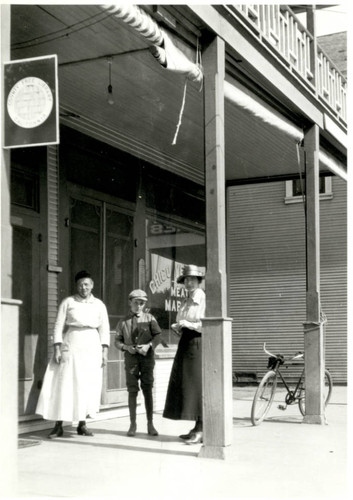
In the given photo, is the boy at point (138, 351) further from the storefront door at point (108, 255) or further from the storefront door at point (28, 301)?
the storefront door at point (108, 255)

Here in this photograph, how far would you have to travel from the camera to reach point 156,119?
10.5 meters

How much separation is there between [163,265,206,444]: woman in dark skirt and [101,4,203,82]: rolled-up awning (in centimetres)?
218

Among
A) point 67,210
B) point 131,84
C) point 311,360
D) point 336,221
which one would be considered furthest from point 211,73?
point 336,221

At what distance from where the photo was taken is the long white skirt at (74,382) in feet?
26.8

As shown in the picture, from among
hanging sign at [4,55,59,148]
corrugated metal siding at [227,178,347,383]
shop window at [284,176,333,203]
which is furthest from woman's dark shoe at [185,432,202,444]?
shop window at [284,176,333,203]

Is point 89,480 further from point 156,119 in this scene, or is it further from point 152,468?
point 156,119

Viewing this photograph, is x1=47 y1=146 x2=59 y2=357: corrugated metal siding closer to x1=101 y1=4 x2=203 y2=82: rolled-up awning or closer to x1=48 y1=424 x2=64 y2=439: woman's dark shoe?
x1=48 y1=424 x2=64 y2=439: woman's dark shoe

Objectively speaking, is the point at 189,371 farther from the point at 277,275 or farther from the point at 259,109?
the point at 277,275

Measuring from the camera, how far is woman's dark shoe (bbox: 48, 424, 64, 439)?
820cm

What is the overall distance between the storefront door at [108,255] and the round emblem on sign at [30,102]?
5.11 meters

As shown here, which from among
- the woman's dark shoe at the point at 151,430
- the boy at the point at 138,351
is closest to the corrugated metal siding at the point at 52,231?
the boy at the point at 138,351

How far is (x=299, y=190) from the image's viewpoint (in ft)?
60.8

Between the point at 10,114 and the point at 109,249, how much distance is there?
6.04 m

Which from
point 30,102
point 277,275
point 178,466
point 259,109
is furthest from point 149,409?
point 277,275
